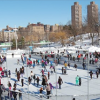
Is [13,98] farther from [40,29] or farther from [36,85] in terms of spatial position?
[40,29]

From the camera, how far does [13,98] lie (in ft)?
29.8

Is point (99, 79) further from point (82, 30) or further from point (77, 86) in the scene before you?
point (82, 30)

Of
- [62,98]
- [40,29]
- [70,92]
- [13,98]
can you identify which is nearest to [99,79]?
[70,92]

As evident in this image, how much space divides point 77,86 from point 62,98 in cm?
567

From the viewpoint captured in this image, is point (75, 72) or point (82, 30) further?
point (82, 30)

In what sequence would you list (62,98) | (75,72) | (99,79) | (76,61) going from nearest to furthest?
(62,98)
(99,79)
(75,72)
(76,61)

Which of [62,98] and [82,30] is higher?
[82,30]

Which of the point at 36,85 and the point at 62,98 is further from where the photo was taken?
the point at 36,85

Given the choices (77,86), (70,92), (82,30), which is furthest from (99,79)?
(82,30)

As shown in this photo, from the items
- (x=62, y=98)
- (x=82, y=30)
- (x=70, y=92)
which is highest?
(x=82, y=30)

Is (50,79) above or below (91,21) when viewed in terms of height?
below

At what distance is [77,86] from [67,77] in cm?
315

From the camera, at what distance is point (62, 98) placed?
8625 mm

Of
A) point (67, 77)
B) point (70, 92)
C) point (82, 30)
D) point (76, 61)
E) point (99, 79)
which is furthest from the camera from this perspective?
point (82, 30)
